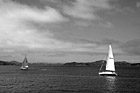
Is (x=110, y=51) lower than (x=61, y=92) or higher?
higher

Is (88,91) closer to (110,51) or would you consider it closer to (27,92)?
(27,92)

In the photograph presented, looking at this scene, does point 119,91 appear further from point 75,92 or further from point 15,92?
point 15,92

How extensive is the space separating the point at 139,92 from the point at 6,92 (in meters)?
41.2

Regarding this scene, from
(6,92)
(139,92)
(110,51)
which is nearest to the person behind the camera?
(6,92)

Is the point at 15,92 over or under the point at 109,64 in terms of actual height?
under

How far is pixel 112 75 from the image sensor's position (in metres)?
114

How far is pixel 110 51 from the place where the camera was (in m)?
112

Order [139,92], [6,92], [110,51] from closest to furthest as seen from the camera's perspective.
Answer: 1. [6,92]
2. [139,92]
3. [110,51]

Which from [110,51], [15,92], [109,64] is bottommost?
[15,92]

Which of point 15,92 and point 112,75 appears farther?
point 112,75

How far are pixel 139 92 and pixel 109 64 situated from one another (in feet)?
158

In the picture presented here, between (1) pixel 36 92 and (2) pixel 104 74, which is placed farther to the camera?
(2) pixel 104 74

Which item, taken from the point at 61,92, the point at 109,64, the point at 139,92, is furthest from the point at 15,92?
the point at 109,64

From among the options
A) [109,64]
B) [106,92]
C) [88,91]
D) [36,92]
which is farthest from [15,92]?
[109,64]
